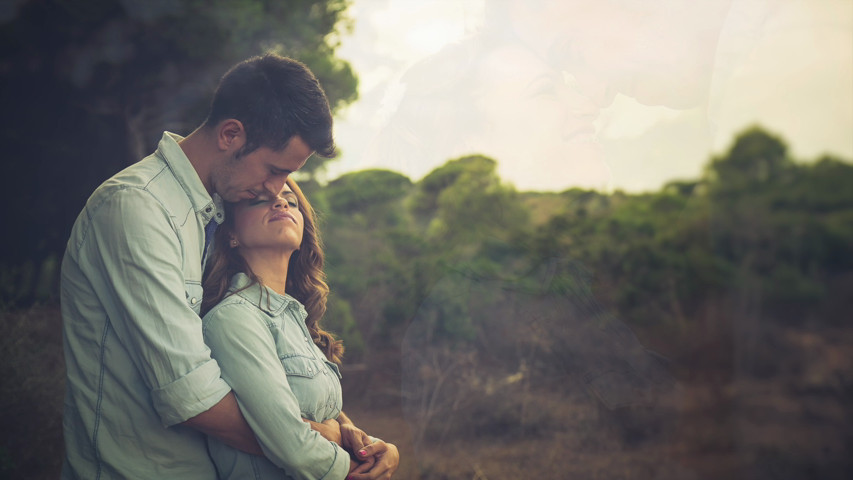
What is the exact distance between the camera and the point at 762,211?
18.3 feet

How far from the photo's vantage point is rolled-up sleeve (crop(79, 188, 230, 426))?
1409mm

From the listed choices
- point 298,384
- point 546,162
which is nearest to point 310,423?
point 298,384

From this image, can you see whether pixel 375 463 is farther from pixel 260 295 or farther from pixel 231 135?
pixel 231 135

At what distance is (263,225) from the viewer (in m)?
1.99

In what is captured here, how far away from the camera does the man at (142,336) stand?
1.42 m

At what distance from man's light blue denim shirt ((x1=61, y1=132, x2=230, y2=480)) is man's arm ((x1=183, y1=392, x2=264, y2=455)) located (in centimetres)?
4

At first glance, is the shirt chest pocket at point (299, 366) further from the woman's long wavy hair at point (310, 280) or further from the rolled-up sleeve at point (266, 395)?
the woman's long wavy hair at point (310, 280)

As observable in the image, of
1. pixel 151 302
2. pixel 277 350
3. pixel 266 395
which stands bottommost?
pixel 266 395

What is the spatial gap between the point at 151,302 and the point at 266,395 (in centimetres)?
38

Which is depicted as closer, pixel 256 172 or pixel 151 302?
pixel 151 302

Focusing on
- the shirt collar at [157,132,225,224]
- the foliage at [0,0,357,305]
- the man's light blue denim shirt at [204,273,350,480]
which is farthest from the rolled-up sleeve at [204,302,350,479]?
the foliage at [0,0,357,305]

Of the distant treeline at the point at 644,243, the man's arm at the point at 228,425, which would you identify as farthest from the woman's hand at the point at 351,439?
the distant treeline at the point at 644,243

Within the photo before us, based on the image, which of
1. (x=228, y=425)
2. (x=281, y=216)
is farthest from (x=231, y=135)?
(x=228, y=425)

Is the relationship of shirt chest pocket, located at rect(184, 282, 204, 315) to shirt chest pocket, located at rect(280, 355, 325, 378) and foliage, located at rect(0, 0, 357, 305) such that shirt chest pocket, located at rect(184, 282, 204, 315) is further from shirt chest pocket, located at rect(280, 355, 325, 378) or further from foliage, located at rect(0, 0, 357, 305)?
foliage, located at rect(0, 0, 357, 305)
